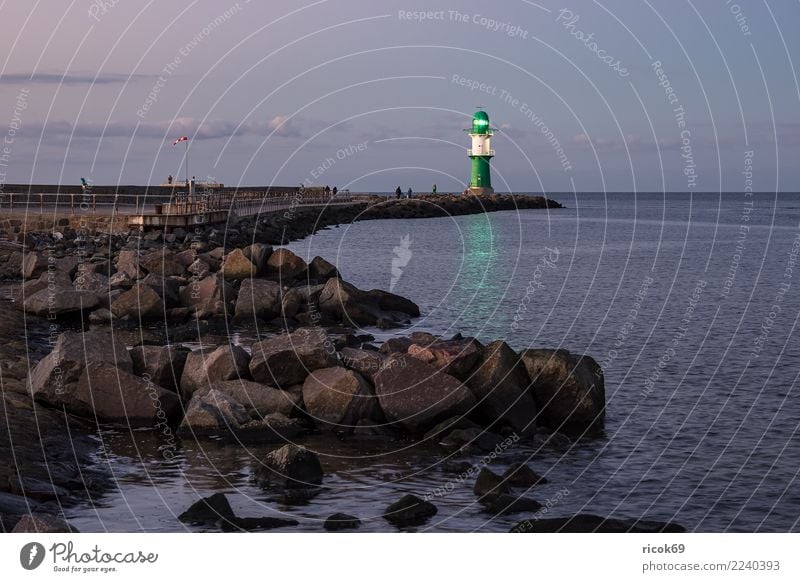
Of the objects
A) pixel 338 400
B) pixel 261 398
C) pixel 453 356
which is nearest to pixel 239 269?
pixel 261 398

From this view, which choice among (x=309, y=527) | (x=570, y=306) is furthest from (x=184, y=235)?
(x=309, y=527)

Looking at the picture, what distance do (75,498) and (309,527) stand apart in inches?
126

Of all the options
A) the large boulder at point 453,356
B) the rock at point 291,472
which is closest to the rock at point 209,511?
the rock at point 291,472

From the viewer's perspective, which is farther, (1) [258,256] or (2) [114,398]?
(1) [258,256]

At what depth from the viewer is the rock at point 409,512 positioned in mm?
12516

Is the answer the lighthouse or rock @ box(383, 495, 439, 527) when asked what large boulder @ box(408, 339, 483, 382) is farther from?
the lighthouse

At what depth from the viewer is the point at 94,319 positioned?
26.4 metres

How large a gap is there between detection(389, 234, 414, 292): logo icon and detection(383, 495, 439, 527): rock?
99.6 ft

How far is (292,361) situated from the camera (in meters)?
17.2

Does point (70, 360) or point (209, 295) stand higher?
point (209, 295)

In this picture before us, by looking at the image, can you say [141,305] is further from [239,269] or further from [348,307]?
Answer: [239,269]

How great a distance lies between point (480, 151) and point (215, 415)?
98635mm

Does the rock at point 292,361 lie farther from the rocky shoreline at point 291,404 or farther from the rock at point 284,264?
the rock at point 284,264
